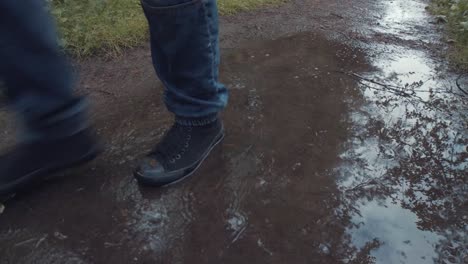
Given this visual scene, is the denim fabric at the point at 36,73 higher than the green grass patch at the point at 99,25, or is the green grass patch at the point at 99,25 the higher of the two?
the denim fabric at the point at 36,73

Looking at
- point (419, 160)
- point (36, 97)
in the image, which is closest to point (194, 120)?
point (36, 97)

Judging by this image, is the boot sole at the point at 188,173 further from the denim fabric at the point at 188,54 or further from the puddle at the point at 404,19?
the puddle at the point at 404,19

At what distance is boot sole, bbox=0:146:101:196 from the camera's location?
1.23 metres

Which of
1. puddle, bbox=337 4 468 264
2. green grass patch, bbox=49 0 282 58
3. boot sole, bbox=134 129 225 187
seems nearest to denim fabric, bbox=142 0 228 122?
boot sole, bbox=134 129 225 187

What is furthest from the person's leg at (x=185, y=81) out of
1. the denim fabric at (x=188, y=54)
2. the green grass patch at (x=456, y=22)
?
the green grass patch at (x=456, y=22)

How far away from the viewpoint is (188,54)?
1.22 meters

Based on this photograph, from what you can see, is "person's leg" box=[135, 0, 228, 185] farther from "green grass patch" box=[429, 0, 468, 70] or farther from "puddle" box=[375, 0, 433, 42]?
"puddle" box=[375, 0, 433, 42]

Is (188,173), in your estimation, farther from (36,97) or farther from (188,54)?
(36,97)

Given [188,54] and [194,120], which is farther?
[194,120]

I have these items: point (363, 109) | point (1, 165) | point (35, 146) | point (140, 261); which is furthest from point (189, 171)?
point (363, 109)

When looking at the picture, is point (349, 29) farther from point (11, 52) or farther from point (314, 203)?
point (11, 52)

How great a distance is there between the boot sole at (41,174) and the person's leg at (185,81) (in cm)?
17

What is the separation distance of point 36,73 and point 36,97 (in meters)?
0.07

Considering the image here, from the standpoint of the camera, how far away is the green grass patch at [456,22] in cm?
216
